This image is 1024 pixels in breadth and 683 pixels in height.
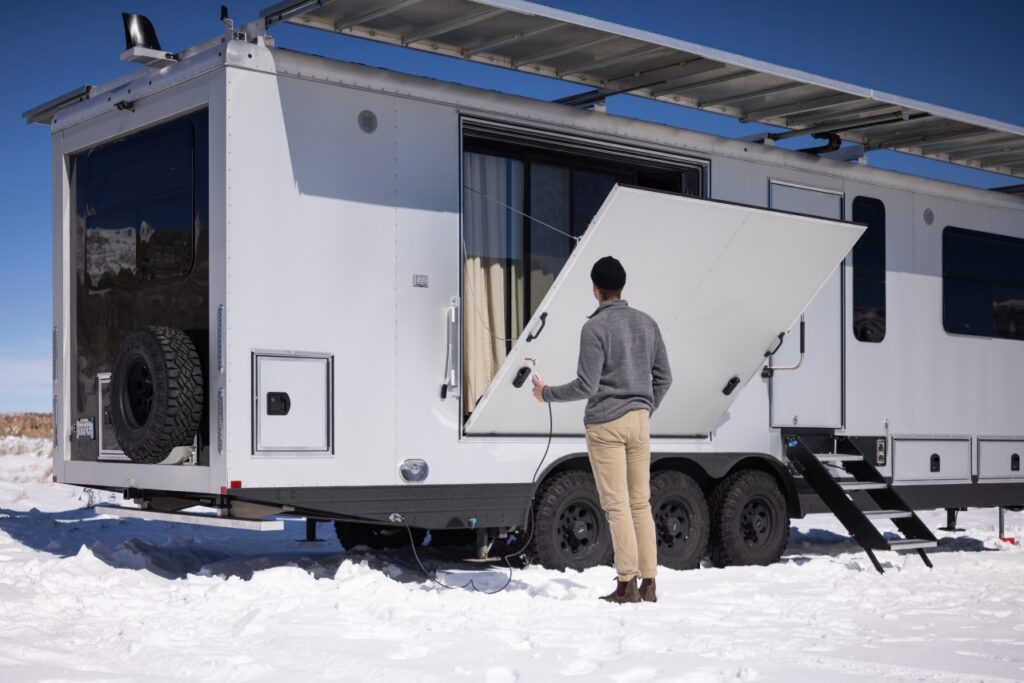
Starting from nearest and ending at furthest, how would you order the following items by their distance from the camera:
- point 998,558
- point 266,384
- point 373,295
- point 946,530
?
point 266,384 → point 373,295 → point 998,558 → point 946,530

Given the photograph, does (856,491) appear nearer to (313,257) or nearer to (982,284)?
(982,284)

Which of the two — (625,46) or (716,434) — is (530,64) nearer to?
(625,46)

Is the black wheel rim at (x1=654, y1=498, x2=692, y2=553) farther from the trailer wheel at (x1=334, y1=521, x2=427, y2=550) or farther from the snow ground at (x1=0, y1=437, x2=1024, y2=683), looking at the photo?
the trailer wheel at (x1=334, y1=521, x2=427, y2=550)

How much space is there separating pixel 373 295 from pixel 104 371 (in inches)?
74.9

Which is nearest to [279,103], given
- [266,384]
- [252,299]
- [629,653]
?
[252,299]

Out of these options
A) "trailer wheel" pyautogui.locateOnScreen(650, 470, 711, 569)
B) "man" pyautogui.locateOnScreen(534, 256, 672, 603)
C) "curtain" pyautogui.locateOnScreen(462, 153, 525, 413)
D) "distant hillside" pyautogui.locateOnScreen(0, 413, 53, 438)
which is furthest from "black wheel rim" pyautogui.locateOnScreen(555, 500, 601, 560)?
"distant hillside" pyautogui.locateOnScreen(0, 413, 53, 438)

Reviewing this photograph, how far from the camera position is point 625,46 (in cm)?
784

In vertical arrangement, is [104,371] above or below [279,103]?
below

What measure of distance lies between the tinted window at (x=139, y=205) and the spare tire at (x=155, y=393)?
1.63 feet

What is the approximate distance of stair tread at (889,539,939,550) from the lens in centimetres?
848

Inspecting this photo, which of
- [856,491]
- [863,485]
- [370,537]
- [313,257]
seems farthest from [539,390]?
[856,491]

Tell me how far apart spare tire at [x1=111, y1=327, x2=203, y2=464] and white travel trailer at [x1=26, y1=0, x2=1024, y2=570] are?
19 mm

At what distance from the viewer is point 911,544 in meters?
8.62

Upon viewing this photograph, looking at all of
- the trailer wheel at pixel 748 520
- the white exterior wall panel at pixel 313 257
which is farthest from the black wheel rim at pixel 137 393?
the trailer wheel at pixel 748 520
